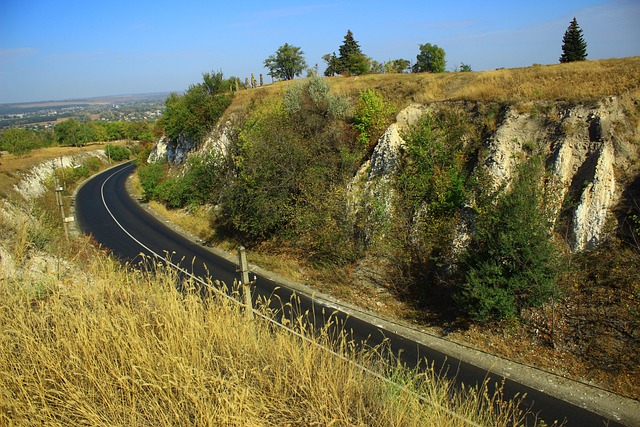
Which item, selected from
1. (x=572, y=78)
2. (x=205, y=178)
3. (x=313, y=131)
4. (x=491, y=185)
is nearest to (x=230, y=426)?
(x=491, y=185)

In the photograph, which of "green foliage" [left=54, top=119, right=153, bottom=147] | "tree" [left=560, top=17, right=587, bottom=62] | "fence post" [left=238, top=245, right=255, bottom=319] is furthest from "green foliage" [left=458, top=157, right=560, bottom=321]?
"green foliage" [left=54, top=119, right=153, bottom=147]

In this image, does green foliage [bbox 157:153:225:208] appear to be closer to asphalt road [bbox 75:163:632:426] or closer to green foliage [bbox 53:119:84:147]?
asphalt road [bbox 75:163:632:426]

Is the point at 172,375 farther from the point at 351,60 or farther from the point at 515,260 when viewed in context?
the point at 351,60

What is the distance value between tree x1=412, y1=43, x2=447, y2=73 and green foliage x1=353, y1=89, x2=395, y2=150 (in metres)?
18.9

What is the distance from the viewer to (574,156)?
16.1 m

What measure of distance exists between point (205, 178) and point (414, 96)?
1668 centimetres

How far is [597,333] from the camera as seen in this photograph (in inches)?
478

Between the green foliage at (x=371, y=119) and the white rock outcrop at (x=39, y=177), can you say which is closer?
the green foliage at (x=371, y=119)

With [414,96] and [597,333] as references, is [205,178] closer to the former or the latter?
[414,96]

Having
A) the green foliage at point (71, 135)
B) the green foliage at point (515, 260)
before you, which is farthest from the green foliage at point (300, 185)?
the green foliage at point (71, 135)

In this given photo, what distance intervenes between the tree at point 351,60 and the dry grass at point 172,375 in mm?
41615

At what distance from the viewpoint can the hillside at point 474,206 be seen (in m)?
12.9

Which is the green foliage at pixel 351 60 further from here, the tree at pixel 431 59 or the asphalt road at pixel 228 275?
the asphalt road at pixel 228 275

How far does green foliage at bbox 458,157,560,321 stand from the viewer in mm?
12867
